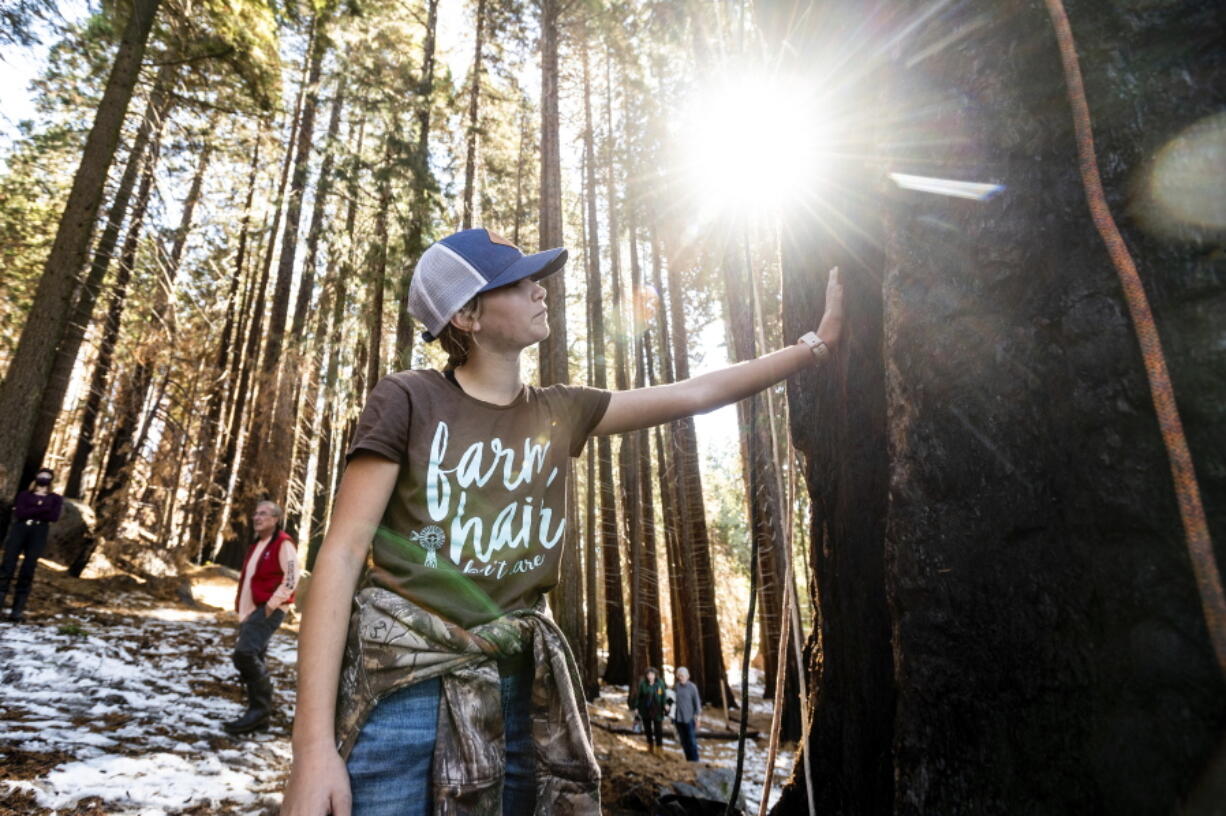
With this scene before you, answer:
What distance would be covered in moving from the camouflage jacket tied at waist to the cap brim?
2.79 ft

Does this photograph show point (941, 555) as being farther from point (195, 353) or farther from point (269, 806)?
point (195, 353)

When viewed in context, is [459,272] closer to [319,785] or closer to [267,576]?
[319,785]

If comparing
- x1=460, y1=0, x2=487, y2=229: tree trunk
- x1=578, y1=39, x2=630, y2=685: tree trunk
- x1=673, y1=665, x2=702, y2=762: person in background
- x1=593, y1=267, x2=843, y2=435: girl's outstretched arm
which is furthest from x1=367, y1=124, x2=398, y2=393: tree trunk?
x1=593, y1=267, x2=843, y2=435: girl's outstretched arm

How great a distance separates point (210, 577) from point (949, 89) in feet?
57.2

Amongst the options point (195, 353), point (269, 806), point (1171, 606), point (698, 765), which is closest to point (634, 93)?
point (195, 353)

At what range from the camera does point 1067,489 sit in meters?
1.29

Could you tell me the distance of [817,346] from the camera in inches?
80.0

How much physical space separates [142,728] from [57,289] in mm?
6372

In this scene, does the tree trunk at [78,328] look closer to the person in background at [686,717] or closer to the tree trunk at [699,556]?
the tree trunk at [699,556]

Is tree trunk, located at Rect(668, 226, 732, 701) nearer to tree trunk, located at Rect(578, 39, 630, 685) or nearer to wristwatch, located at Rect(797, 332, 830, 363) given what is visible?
tree trunk, located at Rect(578, 39, 630, 685)

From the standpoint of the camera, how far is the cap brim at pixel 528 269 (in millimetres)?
1745

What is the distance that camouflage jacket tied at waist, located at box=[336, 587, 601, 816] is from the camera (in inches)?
52.9

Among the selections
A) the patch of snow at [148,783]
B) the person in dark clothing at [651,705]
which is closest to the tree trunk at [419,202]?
the person in dark clothing at [651,705]

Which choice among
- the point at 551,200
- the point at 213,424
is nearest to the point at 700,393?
the point at 551,200
